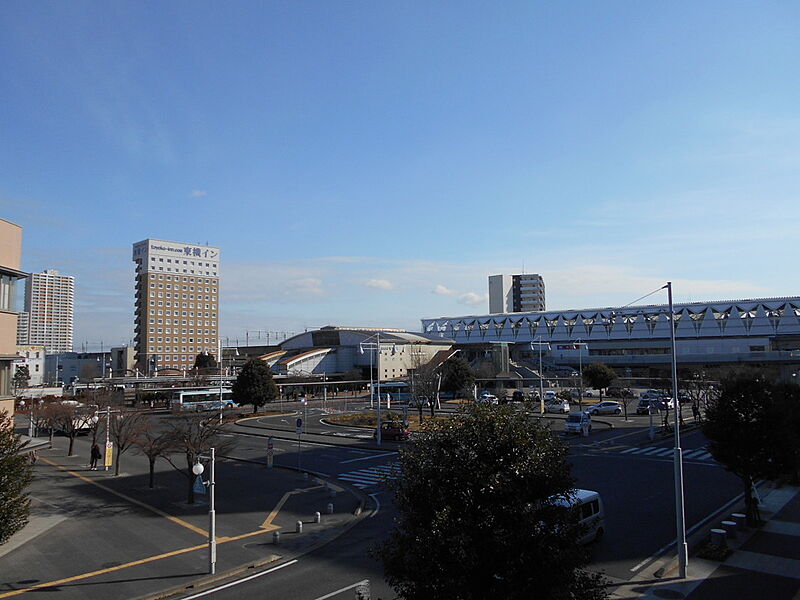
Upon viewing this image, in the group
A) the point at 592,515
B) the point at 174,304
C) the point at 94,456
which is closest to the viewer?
the point at 592,515

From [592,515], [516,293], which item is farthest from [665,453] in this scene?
[516,293]

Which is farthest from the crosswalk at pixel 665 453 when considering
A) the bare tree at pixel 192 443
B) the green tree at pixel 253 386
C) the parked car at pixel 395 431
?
the green tree at pixel 253 386

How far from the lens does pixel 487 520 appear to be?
795 centimetres

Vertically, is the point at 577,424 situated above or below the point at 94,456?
below

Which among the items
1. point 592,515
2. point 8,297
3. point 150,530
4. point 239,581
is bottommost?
point 150,530

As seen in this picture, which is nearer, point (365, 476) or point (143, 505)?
point (143, 505)

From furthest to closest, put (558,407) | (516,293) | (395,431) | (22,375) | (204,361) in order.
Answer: (516,293) < (204,361) < (22,375) < (558,407) < (395,431)

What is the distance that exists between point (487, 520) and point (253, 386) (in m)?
58.3

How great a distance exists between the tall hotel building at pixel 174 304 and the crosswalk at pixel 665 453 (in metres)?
116

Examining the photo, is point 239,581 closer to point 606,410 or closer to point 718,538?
Answer: point 718,538

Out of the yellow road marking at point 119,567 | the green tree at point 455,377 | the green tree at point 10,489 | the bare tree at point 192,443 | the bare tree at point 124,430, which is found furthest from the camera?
the green tree at point 455,377

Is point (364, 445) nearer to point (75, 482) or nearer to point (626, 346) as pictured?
point (75, 482)

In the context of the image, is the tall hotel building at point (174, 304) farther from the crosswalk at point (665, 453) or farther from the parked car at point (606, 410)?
the crosswalk at point (665, 453)

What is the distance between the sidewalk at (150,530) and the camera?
605 inches
